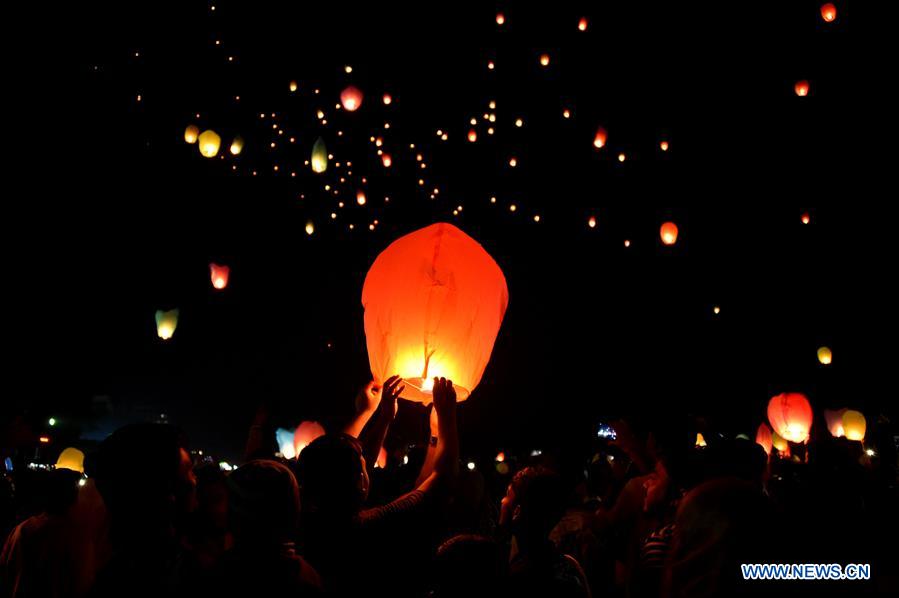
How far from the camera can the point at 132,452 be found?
1776 millimetres

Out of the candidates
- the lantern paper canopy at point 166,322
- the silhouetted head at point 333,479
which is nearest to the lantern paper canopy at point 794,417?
the silhouetted head at point 333,479

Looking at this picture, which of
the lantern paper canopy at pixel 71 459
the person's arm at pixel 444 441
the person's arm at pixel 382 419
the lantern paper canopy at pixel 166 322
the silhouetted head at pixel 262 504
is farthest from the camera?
the lantern paper canopy at pixel 166 322

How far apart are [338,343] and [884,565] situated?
16751 mm

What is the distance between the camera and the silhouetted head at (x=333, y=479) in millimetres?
2051

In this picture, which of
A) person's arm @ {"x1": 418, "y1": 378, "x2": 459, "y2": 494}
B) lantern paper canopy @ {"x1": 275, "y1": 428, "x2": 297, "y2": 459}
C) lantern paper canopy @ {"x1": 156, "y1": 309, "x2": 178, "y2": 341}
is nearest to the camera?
person's arm @ {"x1": 418, "y1": 378, "x2": 459, "y2": 494}

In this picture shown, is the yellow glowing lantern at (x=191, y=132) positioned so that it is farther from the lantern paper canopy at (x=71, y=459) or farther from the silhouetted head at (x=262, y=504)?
the silhouetted head at (x=262, y=504)

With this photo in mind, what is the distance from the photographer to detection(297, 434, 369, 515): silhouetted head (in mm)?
2051

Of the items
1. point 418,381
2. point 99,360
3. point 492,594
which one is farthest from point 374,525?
point 99,360

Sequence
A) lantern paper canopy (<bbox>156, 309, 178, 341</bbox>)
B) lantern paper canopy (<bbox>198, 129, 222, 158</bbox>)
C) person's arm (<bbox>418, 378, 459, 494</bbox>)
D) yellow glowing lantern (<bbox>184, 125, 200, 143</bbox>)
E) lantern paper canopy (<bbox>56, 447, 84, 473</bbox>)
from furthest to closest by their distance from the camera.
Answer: lantern paper canopy (<bbox>156, 309, 178, 341</bbox>), lantern paper canopy (<bbox>56, 447, 84, 473</bbox>), yellow glowing lantern (<bbox>184, 125, 200, 143</bbox>), lantern paper canopy (<bbox>198, 129, 222, 158</bbox>), person's arm (<bbox>418, 378, 459, 494</bbox>)

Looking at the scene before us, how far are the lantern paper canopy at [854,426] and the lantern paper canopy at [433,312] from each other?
9066 mm

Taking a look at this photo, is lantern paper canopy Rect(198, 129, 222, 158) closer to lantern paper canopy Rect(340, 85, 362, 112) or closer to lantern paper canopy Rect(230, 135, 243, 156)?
lantern paper canopy Rect(230, 135, 243, 156)

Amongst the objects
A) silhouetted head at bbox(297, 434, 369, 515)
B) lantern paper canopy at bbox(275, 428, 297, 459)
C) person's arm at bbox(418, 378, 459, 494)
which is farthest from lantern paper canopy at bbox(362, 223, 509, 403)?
lantern paper canopy at bbox(275, 428, 297, 459)

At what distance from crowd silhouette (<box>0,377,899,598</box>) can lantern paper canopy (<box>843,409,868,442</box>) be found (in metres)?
7.34

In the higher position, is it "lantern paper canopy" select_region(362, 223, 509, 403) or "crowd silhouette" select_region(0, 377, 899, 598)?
"lantern paper canopy" select_region(362, 223, 509, 403)
